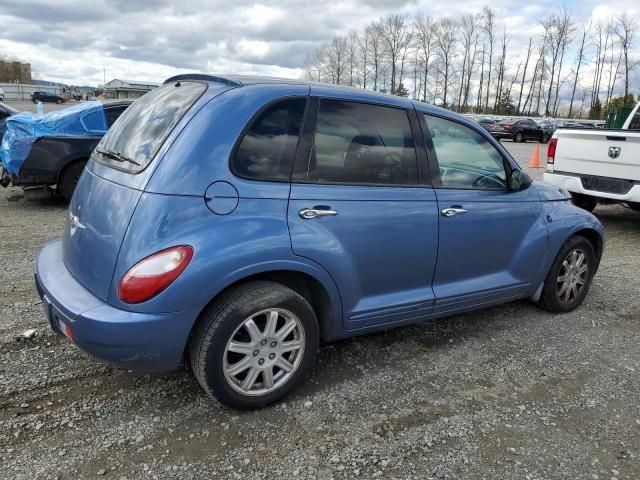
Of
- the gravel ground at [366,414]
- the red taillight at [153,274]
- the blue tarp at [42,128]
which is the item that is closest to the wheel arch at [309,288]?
the red taillight at [153,274]

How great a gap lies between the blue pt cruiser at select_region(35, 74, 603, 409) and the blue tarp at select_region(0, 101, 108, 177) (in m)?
4.67

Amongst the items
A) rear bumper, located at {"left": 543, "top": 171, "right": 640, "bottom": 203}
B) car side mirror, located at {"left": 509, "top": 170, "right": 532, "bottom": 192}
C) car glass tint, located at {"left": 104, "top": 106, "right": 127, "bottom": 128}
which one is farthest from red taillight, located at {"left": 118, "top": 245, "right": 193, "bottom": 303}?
car glass tint, located at {"left": 104, "top": 106, "right": 127, "bottom": 128}

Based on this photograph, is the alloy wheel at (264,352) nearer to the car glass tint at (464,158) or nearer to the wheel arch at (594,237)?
the car glass tint at (464,158)

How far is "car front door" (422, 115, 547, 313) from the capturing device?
3477 millimetres

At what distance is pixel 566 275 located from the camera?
4.43 meters

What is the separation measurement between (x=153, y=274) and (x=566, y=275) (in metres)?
3.47

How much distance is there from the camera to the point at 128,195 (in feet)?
8.60

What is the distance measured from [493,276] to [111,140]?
9.09ft

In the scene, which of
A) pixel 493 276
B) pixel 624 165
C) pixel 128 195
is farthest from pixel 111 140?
pixel 624 165

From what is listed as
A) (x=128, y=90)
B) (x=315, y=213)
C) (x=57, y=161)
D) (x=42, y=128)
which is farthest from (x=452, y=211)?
(x=128, y=90)

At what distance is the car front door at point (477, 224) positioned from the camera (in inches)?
137

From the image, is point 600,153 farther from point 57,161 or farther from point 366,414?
point 57,161

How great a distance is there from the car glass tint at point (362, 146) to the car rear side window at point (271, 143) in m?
0.14

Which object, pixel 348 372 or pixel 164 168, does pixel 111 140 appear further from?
pixel 348 372
